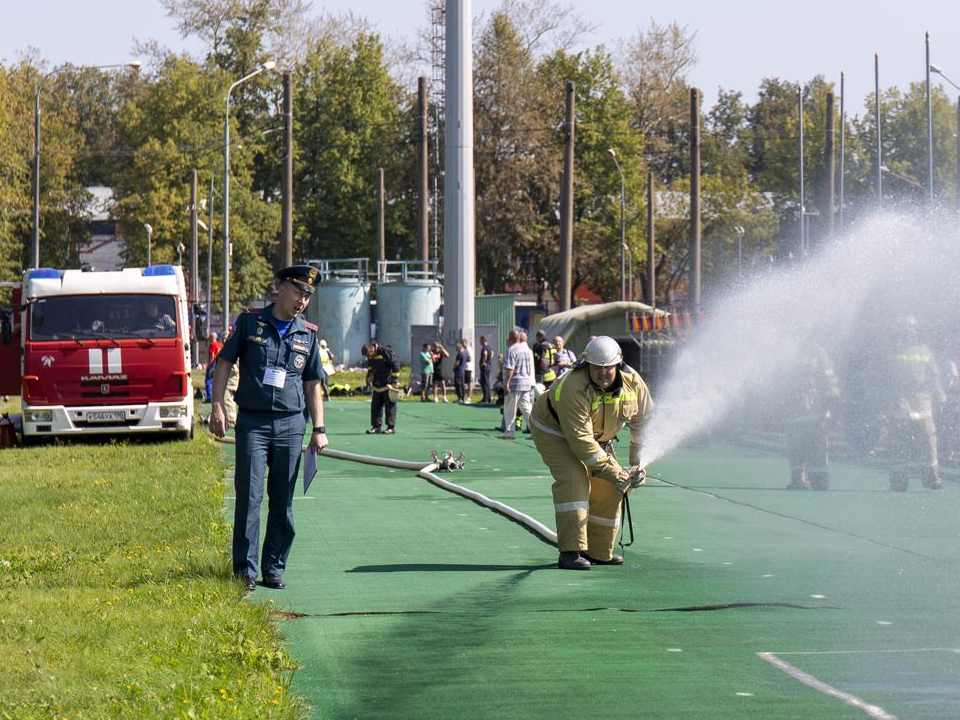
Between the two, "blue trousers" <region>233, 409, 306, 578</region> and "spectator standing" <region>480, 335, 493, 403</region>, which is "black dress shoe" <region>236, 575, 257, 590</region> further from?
"spectator standing" <region>480, 335, 493, 403</region>

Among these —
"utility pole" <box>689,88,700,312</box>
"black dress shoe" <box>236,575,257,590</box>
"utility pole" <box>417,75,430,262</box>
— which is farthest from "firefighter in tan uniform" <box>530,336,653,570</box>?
"utility pole" <box>417,75,430,262</box>

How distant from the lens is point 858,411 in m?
25.5

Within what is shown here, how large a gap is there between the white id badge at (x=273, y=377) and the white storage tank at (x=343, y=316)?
5006cm

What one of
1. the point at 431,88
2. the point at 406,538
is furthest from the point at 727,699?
the point at 431,88

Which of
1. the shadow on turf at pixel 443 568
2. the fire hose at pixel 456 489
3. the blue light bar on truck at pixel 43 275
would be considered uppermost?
the blue light bar on truck at pixel 43 275

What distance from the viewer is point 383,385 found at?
26.9m

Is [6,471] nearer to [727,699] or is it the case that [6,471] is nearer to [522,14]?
[727,699]

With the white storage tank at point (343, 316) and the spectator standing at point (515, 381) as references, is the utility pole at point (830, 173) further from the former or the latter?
the spectator standing at point (515, 381)

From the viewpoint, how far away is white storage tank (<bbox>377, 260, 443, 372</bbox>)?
56781 mm

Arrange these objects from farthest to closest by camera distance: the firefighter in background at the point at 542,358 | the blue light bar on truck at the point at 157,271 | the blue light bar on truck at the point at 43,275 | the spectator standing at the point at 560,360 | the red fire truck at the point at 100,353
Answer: the firefighter in background at the point at 542,358 < the spectator standing at the point at 560,360 < the blue light bar on truck at the point at 157,271 < the blue light bar on truck at the point at 43,275 < the red fire truck at the point at 100,353

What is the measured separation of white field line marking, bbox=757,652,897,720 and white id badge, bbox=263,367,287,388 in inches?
143

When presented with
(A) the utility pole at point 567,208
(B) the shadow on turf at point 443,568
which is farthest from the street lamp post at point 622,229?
(B) the shadow on turf at point 443,568

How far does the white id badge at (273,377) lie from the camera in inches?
388

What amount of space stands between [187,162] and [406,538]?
71.6 meters
